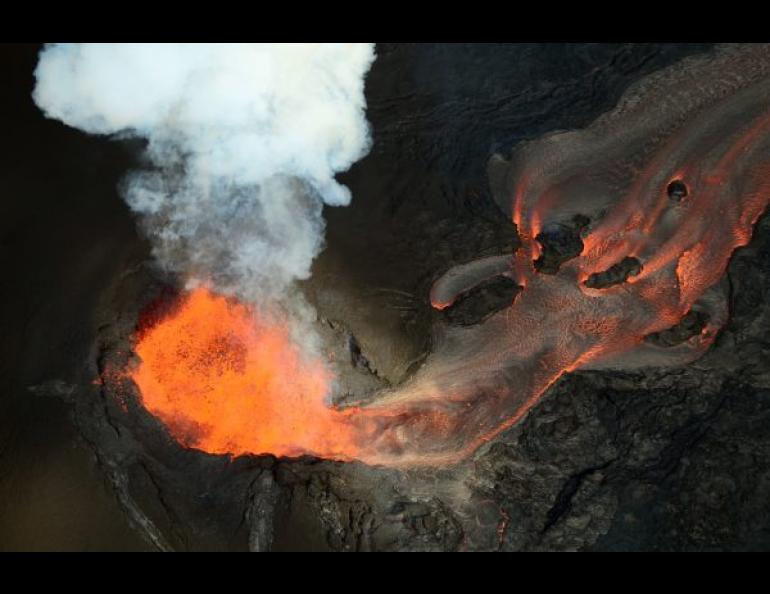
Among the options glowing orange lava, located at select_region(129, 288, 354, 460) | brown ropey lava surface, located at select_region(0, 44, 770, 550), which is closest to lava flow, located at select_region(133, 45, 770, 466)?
glowing orange lava, located at select_region(129, 288, 354, 460)

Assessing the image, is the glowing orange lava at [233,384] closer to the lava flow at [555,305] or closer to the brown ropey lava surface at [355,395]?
the lava flow at [555,305]

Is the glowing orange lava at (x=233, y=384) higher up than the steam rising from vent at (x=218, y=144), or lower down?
lower down

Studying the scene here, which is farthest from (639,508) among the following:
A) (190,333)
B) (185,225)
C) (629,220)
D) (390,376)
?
(185,225)

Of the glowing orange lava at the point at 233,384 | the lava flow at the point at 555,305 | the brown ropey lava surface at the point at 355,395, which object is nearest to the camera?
the brown ropey lava surface at the point at 355,395

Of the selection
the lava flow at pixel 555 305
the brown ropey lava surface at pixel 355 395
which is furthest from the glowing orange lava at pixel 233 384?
the brown ropey lava surface at pixel 355 395

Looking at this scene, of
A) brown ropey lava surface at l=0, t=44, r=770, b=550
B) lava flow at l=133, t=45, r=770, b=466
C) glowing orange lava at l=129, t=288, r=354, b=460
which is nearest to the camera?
brown ropey lava surface at l=0, t=44, r=770, b=550

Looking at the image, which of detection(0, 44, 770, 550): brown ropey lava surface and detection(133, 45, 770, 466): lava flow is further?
detection(133, 45, 770, 466): lava flow

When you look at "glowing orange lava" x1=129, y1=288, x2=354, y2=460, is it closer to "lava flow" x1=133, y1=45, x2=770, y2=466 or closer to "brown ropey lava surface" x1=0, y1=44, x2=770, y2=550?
"lava flow" x1=133, y1=45, x2=770, y2=466

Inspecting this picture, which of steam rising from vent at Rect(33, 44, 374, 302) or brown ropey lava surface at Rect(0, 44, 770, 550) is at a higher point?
steam rising from vent at Rect(33, 44, 374, 302)
